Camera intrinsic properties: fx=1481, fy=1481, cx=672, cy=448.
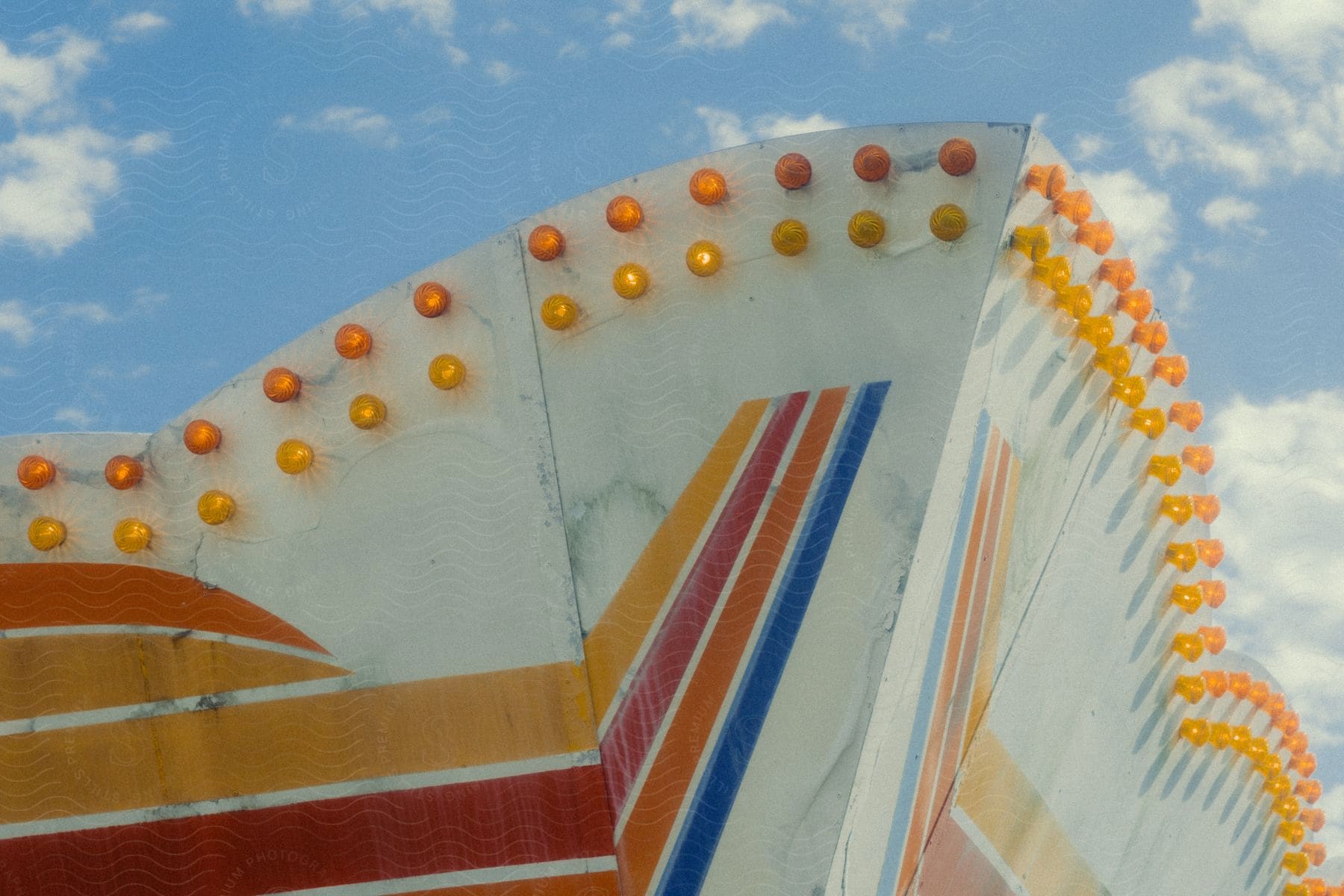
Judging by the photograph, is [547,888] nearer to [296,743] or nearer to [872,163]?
[296,743]

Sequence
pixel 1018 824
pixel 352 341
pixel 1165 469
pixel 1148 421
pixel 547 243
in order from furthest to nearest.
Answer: pixel 1165 469
pixel 1148 421
pixel 1018 824
pixel 352 341
pixel 547 243

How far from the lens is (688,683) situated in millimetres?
4551

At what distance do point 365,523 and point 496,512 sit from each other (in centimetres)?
45

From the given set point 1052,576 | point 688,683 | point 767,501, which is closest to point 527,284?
point 767,501

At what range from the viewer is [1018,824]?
17.8ft

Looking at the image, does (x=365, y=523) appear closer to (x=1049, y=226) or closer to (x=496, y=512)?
(x=496, y=512)

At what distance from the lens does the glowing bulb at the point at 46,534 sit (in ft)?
16.4

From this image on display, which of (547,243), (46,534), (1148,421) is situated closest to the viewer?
(547,243)

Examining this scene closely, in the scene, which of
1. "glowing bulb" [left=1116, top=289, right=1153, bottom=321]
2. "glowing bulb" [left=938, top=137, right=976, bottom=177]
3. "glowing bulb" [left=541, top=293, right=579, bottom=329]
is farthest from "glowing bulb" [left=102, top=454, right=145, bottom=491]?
"glowing bulb" [left=1116, top=289, right=1153, bottom=321]

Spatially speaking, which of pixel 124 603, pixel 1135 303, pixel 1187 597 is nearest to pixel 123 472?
pixel 124 603

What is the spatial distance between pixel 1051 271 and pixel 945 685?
1355 mm

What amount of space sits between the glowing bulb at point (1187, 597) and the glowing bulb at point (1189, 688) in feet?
1.16

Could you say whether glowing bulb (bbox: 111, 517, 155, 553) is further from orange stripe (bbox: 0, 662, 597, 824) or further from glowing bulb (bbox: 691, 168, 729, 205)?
glowing bulb (bbox: 691, 168, 729, 205)

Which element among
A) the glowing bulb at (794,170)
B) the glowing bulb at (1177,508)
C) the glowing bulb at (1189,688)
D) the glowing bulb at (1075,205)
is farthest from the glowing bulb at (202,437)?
the glowing bulb at (1189,688)
